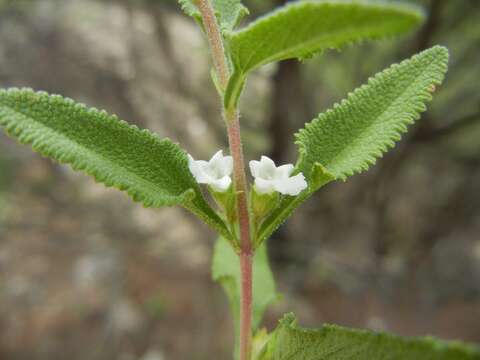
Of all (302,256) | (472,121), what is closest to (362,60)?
(472,121)

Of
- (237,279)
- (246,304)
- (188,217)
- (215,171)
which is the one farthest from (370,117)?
(188,217)

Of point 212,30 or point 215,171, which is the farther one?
point 215,171

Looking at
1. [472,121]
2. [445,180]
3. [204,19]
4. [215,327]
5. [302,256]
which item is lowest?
[204,19]

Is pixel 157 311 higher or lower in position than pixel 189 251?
lower

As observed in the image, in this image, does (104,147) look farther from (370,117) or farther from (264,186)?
(370,117)

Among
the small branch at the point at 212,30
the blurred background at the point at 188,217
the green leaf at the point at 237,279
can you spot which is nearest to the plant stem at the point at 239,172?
the small branch at the point at 212,30

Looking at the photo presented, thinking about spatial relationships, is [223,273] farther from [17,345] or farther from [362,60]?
[17,345]

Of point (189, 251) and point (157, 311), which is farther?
point (189, 251)
